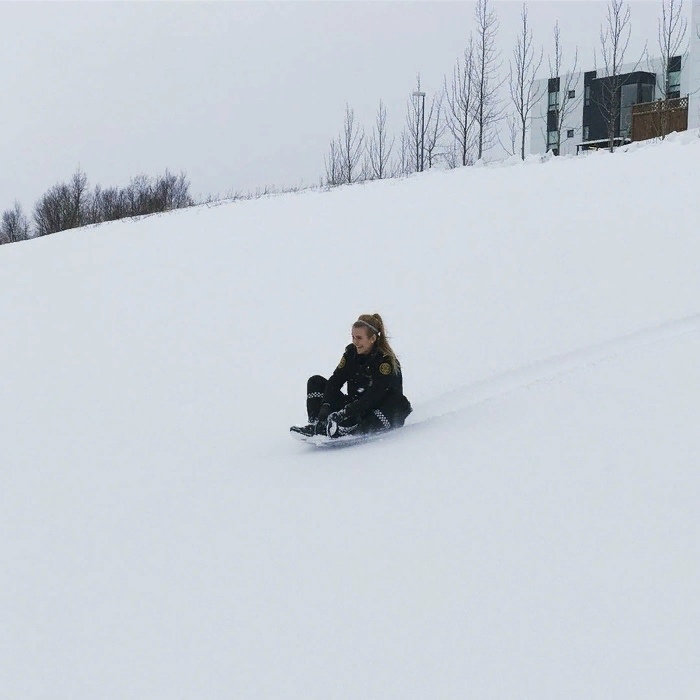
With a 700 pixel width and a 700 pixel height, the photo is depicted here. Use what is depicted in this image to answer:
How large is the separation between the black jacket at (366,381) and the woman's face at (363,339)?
7 cm

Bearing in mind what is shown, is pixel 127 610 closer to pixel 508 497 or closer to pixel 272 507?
pixel 272 507

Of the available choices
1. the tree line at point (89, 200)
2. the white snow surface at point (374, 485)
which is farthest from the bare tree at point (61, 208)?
the white snow surface at point (374, 485)

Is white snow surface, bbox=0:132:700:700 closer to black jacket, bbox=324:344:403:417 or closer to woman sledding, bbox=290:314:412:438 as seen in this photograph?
woman sledding, bbox=290:314:412:438

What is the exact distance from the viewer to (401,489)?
181 inches

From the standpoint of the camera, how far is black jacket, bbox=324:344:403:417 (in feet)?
20.0

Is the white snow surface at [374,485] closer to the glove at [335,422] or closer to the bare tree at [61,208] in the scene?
the glove at [335,422]

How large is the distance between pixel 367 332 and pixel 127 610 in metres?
3.21

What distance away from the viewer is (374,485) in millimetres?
4797

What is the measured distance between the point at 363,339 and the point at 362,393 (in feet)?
1.56

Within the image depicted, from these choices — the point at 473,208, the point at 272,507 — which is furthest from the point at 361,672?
the point at 473,208

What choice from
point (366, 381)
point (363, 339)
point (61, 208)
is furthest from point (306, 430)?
point (61, 208)

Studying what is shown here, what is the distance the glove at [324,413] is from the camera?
6035 mm

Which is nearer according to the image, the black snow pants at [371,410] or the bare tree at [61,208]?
the black snow pants at [371,410]

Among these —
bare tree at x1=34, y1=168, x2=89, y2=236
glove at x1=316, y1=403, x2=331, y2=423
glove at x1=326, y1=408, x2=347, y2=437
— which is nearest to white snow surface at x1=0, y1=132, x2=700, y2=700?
glove at x1=326, y1=408, x2=347, y2=437
